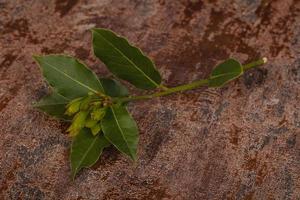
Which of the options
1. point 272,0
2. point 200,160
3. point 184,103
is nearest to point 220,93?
point 184,103

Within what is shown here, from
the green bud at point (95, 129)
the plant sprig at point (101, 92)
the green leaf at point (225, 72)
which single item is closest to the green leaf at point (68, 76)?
the plant sprig at point (101, 92)

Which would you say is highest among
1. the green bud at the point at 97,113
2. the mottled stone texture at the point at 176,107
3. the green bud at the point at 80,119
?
the green bud at the point at 80,119

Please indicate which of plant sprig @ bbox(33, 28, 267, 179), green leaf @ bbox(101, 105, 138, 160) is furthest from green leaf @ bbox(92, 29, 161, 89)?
green leaf @ bbox(101, 105, 138, 160)

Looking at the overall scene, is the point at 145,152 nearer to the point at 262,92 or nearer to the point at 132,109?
the point at 132,109

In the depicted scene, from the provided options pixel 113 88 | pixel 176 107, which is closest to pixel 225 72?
pixel 176 107

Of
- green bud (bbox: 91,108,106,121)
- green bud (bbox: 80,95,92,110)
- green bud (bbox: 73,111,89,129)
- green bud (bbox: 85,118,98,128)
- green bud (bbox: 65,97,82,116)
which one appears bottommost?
green bud (bbox: 85,118,98,128)

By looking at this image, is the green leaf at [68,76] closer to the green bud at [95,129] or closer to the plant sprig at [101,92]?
the plant sprig at [101,92]

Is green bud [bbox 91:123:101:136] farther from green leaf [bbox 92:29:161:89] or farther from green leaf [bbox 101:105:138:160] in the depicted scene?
green leaf [bbox 92:29:161:89]
